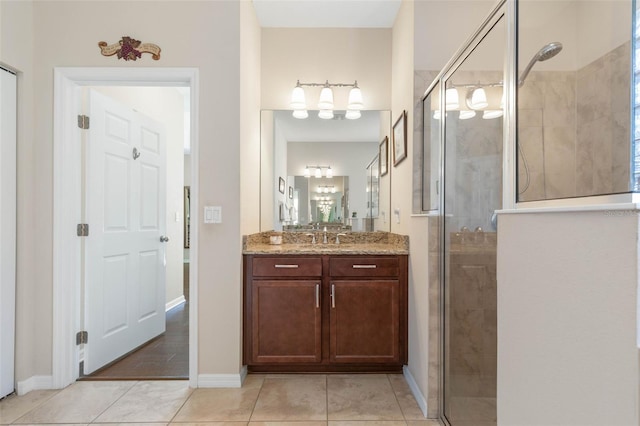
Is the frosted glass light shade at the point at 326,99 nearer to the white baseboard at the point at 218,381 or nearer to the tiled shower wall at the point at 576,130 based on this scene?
the tiled shower wall at the point at 576,130

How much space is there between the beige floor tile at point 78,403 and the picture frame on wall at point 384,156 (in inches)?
95.8

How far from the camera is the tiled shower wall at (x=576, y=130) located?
128 centimetres

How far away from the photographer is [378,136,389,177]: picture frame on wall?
290cm

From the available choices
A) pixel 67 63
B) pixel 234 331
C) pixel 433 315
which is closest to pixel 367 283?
pixel 433 315

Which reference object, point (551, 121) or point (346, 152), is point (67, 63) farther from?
point (551, 121)

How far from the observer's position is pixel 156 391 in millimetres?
2186

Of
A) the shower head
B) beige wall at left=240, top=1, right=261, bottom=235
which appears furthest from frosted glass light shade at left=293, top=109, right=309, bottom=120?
the shower head

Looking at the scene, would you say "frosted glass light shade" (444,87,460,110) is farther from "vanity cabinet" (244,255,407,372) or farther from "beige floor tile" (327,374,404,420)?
"beige floor tile" (327,374,404,420)

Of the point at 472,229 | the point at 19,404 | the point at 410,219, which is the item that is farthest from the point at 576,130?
the point at 19,404

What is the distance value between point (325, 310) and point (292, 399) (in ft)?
1.90

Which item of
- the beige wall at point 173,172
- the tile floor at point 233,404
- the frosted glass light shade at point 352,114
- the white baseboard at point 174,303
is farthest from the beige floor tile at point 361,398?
the beige wall at point 173,172

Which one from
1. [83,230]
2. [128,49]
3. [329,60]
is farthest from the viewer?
[329,60]

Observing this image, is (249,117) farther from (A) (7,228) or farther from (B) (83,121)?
(A) (7,228)

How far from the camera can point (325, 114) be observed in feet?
9.80
